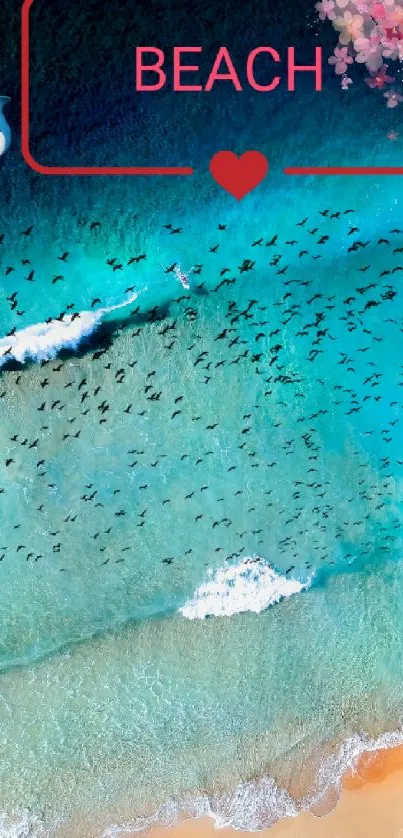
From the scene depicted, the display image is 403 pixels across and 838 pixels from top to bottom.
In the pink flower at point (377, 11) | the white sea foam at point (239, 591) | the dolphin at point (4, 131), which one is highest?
the pink flower at point (377, 11)

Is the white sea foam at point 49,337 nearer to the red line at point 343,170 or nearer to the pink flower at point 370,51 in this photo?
the red line at point 343,170

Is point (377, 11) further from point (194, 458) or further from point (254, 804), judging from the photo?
point (254, 804)

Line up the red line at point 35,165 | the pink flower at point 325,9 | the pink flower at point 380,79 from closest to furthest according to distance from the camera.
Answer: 1. the red line at point 35,165
2. the pink flower at point 325,9
3. the pink flower at point 380,79

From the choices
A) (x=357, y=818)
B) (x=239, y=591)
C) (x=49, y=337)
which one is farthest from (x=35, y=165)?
(x=357, y=818)

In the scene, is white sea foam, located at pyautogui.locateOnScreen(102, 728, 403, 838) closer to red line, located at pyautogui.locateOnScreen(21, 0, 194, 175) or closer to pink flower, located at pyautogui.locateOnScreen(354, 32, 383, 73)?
red line, located at pyautogui.locateOnScreen(21, 0, 194, 175)

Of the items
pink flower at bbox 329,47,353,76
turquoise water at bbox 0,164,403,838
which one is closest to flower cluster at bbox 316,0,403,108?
pink flower at bbox 329,47,353,76

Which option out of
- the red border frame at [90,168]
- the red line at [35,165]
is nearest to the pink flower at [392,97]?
the red border frame at [90,168]

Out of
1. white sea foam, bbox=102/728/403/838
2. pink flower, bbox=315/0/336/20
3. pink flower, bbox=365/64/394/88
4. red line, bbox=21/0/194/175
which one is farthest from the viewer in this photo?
white sea foam, bbox=102/728/403/838
